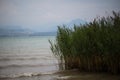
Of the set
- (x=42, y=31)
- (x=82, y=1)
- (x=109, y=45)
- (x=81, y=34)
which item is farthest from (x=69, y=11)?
(x=109, y=45)

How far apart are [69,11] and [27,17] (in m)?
1.23

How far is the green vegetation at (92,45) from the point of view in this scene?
405 centimetres

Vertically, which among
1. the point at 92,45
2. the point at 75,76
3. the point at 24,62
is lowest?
the point at 75,76

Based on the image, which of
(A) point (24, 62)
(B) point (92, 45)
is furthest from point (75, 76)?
(A) point (24, 62)

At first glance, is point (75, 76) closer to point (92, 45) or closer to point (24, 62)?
point (92, 45)

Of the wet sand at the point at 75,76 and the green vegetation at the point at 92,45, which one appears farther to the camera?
the green vegetation at the point at 92,45

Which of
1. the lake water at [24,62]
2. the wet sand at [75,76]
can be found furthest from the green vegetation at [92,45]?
the lake water at [24,62]

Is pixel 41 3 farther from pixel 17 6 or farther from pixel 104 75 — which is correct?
pixel 104 75

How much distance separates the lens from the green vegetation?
405cm

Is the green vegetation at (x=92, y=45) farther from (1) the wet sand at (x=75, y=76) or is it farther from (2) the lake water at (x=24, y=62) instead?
(2) the lake water at (x=24, y=62)

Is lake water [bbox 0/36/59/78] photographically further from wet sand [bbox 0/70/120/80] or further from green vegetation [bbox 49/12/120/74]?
green vegetation [bbox 49/12/120/74]

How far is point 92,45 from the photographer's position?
4.36 m

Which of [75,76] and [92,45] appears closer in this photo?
[75,76]

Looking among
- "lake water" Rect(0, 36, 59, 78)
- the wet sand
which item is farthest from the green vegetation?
"lake water" Rect(0, 36, 59, 78)
